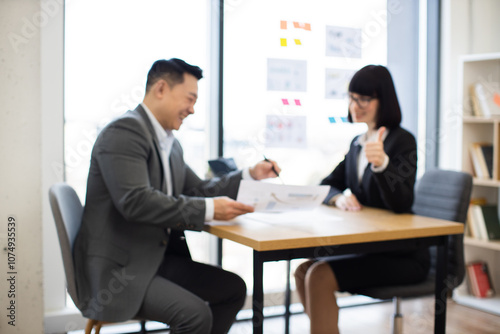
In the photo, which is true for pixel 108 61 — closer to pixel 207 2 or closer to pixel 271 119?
pixel 207 2

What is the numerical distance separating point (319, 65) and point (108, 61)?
1.34m

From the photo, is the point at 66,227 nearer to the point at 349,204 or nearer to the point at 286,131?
the point at 349,204

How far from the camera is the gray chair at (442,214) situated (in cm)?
204

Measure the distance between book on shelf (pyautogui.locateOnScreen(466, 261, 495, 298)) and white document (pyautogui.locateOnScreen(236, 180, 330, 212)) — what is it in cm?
204

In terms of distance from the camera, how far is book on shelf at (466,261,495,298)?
11.3 feet

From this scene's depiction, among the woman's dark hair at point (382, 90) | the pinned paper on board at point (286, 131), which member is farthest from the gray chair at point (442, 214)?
the pinned paper on board at point (286, 131)

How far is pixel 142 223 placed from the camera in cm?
177

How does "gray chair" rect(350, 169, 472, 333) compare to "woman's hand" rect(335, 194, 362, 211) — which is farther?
"woman's hand" rect(335, 194, 362, 211)

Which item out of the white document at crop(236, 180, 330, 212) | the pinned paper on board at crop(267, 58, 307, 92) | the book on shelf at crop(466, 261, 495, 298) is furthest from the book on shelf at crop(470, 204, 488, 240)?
the white document at crop(236, 180, 330, 212)

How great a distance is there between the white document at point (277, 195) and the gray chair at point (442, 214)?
0.47 m

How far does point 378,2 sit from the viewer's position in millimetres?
3568

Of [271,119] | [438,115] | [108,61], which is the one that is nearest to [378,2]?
[438,115]

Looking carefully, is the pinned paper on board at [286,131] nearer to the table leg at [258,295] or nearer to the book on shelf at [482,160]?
the book on shelf at [482,160]

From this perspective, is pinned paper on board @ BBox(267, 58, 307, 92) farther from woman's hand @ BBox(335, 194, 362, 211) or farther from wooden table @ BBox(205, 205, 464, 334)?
wooden table @ BBox(205, 205, 464, 334)
